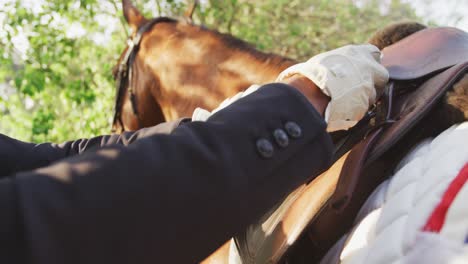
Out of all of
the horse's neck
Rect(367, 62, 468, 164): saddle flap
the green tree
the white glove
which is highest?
the white glove

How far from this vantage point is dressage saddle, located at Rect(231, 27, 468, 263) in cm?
101

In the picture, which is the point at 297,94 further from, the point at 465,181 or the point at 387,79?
the point at 387,79

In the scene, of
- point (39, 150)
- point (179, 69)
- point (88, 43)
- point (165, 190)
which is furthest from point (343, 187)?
point (88, 43)

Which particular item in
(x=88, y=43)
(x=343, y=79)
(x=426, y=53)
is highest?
(x=343, y=79)

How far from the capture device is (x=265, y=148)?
732 mm

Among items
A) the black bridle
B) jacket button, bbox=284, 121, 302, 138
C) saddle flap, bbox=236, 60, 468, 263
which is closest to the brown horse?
the black bridle

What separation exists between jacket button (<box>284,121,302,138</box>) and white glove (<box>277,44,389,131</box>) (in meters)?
0.22

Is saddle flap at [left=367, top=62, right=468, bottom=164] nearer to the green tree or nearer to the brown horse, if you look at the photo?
the brown horse

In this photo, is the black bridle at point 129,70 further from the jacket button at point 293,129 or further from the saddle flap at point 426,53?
the jacket button at point 293,129

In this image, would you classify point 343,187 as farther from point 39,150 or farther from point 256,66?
point 256,66

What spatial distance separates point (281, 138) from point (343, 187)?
0.95ft

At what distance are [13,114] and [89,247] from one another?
16.2 ft

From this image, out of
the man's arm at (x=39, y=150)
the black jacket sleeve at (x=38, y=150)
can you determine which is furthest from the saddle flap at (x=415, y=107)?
the black jacket sleeve at (x=38, y=150)

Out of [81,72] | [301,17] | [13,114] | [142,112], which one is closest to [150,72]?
[142,112]
